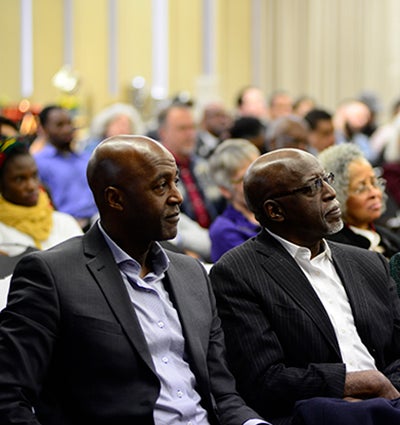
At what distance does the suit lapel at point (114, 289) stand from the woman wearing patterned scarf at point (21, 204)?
1703mm

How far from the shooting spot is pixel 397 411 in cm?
282

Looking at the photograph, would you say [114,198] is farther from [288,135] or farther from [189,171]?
[189,171]

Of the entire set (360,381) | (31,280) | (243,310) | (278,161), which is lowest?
(360,381)

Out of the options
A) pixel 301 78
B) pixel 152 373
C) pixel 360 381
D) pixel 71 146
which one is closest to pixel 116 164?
pixel 152 373

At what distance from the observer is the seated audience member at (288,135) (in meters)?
6.14

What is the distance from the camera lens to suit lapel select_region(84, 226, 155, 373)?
8.86 feet

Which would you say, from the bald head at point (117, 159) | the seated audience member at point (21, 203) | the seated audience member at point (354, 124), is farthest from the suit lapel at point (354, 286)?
the seated audience member at point (354, 124)

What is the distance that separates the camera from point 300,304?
3166 mm

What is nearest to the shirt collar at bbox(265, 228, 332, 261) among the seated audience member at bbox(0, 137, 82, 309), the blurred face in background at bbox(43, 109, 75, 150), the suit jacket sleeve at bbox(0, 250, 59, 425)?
the suit jacket sleeve at bbox(0, 250, 59, 425)

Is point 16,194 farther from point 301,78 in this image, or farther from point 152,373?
point 301,78

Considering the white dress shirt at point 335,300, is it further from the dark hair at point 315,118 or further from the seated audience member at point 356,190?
the dark hair at point 315,118

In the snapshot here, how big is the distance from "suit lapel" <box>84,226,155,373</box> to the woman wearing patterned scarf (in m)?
1.70

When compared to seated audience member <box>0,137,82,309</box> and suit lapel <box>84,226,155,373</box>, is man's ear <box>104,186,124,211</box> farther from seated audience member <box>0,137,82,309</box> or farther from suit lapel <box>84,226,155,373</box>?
seated audience member <box>0,137,82,309</box>

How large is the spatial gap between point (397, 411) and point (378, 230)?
6.13 feet
